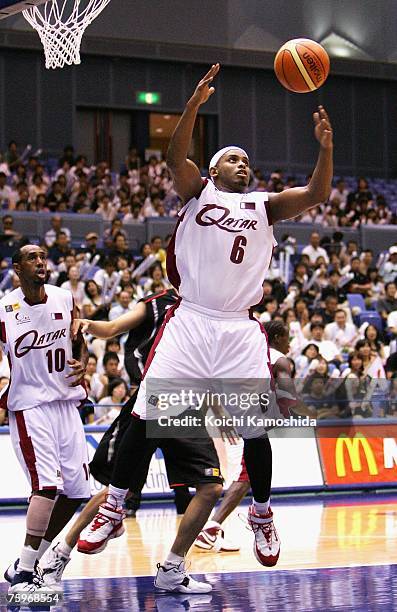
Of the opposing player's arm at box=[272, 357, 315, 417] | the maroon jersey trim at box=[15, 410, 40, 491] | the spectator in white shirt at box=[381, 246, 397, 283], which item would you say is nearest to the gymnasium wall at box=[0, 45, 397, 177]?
the spectator in white shirt at box=[381, 246, 397, 283]

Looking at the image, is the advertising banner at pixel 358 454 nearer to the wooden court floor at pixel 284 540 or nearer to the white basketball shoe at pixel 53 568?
the wooden court floor at pixel 284 540

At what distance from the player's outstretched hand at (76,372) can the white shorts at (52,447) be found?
0.49 feet

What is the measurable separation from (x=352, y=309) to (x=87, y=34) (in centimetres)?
1161

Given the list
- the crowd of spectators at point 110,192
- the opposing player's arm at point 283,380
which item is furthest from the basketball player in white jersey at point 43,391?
the crowd of spectators at point 110,192

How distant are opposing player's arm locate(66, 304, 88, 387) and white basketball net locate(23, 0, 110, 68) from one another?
3637 mm

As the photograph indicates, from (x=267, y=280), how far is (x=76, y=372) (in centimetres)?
1113

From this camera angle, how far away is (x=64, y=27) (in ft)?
31.6

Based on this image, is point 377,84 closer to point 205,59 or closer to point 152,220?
point 205,59

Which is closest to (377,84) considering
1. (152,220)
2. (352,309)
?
(152,220)

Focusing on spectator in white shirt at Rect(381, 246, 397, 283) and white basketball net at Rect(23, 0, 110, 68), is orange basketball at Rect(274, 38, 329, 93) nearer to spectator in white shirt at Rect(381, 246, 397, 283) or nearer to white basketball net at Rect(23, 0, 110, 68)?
white basketball net at Rect(23, 0, 110, 68)

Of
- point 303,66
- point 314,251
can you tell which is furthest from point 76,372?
point 314,251

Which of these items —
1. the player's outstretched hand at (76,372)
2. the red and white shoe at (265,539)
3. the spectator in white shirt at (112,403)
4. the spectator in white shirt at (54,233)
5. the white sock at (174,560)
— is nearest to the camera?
the red and white shoe at (265,539)

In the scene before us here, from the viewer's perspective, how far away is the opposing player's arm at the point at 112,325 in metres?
6.56

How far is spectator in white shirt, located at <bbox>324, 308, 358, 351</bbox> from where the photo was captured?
1636cm
